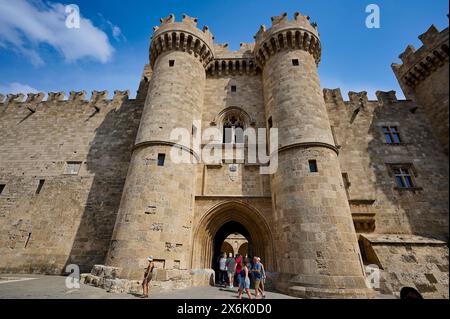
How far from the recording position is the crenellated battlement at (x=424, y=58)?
1102 centimetres

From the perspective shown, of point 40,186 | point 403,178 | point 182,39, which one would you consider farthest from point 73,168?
point 403,178

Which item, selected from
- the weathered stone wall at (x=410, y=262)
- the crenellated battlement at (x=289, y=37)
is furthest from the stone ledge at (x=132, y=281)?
the crenellated battlement at (x=289, y=37)

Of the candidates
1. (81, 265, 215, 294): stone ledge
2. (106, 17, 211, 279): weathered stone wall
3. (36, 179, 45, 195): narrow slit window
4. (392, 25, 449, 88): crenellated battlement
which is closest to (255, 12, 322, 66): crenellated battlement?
(106, 17, 211, 279): weathered stone wall

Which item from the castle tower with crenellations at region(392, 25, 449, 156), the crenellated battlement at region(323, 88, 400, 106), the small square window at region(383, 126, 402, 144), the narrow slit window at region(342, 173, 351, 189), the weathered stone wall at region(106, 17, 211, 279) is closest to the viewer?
the weathered stone wall at region(106, 17, 211, 279)

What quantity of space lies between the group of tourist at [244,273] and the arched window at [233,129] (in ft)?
17.7

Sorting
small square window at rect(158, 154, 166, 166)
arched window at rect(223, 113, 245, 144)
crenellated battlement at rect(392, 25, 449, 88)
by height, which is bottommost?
small square window at rect(158, 154, 166, 166)

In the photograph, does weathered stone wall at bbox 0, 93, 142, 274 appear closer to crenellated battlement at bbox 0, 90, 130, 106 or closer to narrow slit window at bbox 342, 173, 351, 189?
crenellated battlement at bbox 0, 90, 130, 106

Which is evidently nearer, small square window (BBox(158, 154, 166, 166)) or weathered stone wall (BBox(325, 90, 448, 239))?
small square window (BBox(158, 154, 166, 166))

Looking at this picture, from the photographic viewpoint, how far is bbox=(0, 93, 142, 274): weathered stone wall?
997 centimetres

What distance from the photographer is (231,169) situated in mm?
9859

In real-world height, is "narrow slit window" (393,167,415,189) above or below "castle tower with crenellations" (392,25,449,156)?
below

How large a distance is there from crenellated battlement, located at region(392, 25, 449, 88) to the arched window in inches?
405

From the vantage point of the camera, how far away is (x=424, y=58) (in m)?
11.4

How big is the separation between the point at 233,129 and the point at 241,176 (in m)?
2.84
